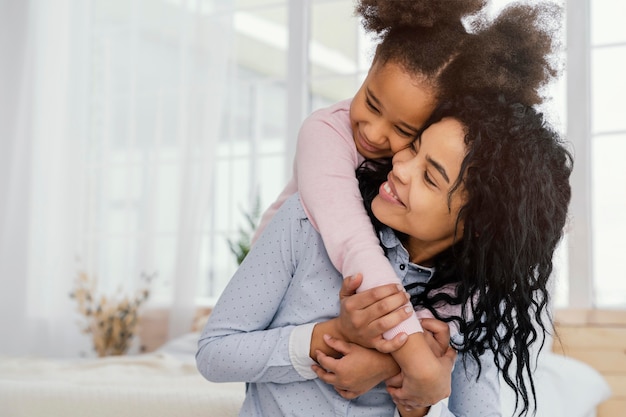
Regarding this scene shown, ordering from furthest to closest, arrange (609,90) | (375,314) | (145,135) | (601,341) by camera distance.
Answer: (145,135) → (609,90) → (601,341) → (375,314)

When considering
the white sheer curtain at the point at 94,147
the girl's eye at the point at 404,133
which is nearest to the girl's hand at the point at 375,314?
the girl's eye at the point at 404,133

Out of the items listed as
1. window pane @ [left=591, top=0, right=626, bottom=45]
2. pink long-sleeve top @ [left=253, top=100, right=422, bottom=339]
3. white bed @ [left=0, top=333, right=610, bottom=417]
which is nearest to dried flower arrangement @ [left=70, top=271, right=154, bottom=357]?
white bed @ [left=0, top=333, right=610, bottom=417]

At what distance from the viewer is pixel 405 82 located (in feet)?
4.01

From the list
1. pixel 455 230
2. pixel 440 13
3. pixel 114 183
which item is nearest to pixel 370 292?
pixel 455 230

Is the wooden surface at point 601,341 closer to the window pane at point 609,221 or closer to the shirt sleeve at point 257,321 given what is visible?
the window pane at point 609,221

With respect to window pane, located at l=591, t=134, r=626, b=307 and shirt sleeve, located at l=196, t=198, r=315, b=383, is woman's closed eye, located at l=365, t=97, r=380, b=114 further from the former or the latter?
window pane, located at l=591, t=134, r=626, b=307

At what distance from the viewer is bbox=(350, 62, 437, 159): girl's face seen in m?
1.22

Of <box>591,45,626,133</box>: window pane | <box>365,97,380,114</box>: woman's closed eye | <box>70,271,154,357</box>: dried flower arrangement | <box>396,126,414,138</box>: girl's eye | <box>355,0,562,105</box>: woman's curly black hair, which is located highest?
<box>591,45,626,133</box>: window pane

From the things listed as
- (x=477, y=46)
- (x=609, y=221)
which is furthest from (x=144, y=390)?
(x=609, y=221)

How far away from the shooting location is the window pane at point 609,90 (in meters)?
3.27

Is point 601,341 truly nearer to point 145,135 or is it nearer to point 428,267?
point 428,267

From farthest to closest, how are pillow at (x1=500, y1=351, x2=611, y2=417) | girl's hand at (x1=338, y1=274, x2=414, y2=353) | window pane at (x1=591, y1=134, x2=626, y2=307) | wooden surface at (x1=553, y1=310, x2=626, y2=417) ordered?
window pane at (x1=591, y1=134, x2=626, y2=307) < wooden surface at (x1=553, y1=310, x2=626, y2=417) < pillow at (x1=500, y1=351, x2=611, y2=417) < girl's hand at (x1=338, y1=274, x2=414, y2=353)

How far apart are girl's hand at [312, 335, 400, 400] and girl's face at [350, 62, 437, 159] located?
0.33 metres

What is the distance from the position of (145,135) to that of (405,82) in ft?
10.3
